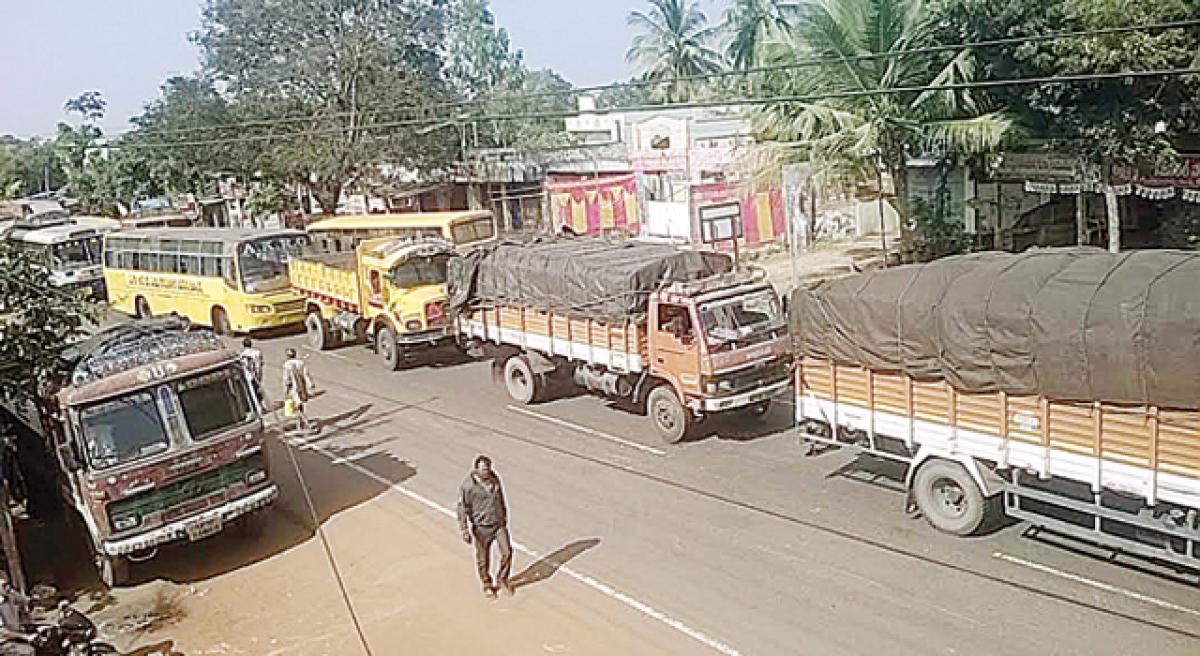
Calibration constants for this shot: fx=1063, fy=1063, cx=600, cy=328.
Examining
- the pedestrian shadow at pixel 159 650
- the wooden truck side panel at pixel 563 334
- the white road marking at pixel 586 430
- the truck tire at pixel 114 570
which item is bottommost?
the pedestrian shadow at pixel 159 650

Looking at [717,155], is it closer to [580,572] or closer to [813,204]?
[813,204]

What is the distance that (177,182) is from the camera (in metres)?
45.7

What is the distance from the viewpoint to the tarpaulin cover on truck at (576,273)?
1544 cm

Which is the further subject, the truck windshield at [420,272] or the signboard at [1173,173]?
the signboard at [1173,173]

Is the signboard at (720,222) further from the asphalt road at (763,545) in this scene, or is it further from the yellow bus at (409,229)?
the asphalt road at (763,545)

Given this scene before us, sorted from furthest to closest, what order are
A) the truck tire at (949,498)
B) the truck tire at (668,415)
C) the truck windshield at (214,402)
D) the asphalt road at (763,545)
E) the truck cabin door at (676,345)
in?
1. the truck tire at (668,415)
2. the truck cabin door at (676,345)
3. the truck windshield at (214,402)
4. the truck tire at (949,498)
5. the asphalt road at (763,545)

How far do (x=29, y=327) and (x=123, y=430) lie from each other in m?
2.41

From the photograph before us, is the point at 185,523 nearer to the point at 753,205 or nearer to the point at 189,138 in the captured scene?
the point at 753,205

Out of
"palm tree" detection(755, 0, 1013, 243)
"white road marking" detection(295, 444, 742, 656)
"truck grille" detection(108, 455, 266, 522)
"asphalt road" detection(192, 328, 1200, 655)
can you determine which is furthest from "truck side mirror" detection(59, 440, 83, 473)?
"palm tree" detection(755, 0, 1013, 243)

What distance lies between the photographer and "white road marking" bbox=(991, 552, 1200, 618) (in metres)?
9.01

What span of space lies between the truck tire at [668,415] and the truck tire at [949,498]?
4228 mm

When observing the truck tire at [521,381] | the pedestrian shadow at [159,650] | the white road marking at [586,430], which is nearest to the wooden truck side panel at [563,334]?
the truck tire at [521,381]

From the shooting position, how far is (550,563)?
11.2 metres

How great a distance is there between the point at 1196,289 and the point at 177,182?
43746 millimetres
